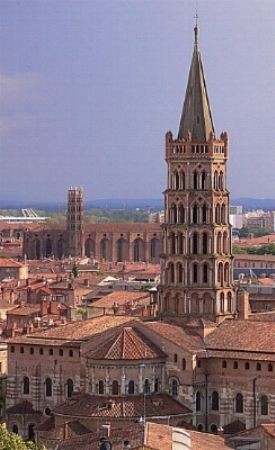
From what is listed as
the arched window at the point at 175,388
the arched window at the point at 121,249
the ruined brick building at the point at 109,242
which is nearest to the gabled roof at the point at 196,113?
the arched window at the point at 175,388

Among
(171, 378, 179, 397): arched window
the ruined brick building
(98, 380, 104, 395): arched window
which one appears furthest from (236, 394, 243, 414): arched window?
the ruined brick building

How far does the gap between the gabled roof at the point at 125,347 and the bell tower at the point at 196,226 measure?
419cm

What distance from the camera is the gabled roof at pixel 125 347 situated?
6681 cm

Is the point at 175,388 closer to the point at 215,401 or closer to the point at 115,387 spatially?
the point at 215,401

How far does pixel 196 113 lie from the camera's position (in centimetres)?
7394

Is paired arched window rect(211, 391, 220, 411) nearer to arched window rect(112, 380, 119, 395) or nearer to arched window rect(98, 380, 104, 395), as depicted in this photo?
arched window rect(112, 380, 119, 395)

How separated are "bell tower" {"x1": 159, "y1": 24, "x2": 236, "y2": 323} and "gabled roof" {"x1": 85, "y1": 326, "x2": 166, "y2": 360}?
419 cm

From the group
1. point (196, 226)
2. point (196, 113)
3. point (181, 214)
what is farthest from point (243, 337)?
point (196, 113)

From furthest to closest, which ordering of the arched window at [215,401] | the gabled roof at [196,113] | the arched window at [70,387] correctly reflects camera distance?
the gabled roof at [196,113], the arched window at [70,387], the arched window at [215,401]

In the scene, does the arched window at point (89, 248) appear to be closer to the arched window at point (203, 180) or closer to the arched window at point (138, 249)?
the arched window at point (138, 249)

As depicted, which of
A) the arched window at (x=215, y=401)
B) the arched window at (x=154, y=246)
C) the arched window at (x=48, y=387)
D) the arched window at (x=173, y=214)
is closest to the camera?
the arched window at (x=215, y=401)

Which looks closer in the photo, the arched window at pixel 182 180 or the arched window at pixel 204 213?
the arched window at pixel 204 213

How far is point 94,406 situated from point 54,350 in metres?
6.17

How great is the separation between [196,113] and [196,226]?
4989 millimetres
